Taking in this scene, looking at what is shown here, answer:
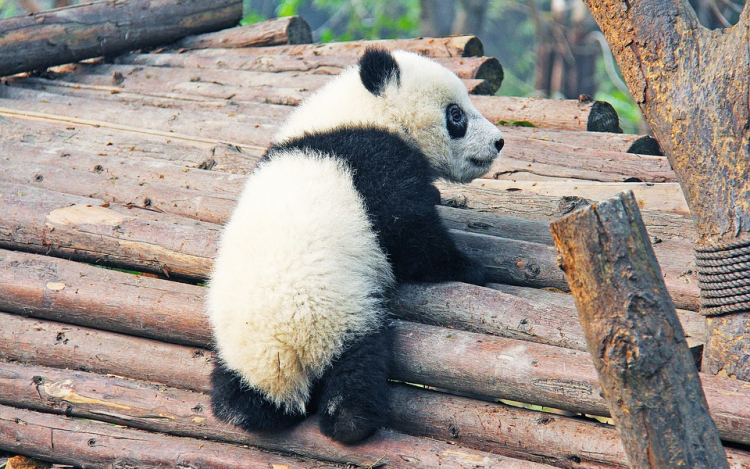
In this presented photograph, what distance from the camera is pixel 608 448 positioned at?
2.34 meters

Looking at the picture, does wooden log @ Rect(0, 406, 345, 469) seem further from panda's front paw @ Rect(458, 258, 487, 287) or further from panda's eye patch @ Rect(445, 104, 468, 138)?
panda's eye patch @ Rect(445, 104, 468, 138)

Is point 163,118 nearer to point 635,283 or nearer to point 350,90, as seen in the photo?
point 350,90

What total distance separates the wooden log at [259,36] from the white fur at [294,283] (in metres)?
3.68

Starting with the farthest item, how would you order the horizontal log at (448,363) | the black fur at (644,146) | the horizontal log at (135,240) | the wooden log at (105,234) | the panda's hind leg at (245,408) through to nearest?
the black fur at (644,146) < the wooden log at (105,234) < the horizontal log at (135,240) < the panda's hind leg at (245,408) < the horizontal log at (448,363)

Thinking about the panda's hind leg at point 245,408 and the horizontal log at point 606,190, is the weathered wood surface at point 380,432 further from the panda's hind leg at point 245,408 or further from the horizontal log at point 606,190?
the horizontal log at point 606,190

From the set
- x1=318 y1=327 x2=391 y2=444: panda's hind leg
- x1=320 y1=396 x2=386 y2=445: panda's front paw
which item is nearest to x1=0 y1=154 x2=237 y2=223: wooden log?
x1=318 y1=327 x2=391 y2=444: panda's hind leg

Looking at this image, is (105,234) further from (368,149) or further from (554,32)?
(554,32)

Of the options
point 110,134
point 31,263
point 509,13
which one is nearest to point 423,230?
point 31,263

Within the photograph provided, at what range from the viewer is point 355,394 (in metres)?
2.48

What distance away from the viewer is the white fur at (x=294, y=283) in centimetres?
252

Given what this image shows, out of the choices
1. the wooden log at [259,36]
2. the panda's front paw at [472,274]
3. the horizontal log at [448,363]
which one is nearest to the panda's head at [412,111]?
the panda's front paw at [472,274]

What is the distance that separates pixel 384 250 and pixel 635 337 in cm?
135

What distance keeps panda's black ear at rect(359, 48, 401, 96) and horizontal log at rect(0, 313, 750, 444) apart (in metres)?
1.16

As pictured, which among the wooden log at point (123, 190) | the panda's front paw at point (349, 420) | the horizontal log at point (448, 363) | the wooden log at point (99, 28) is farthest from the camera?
the wooden log at point (99, 28)
